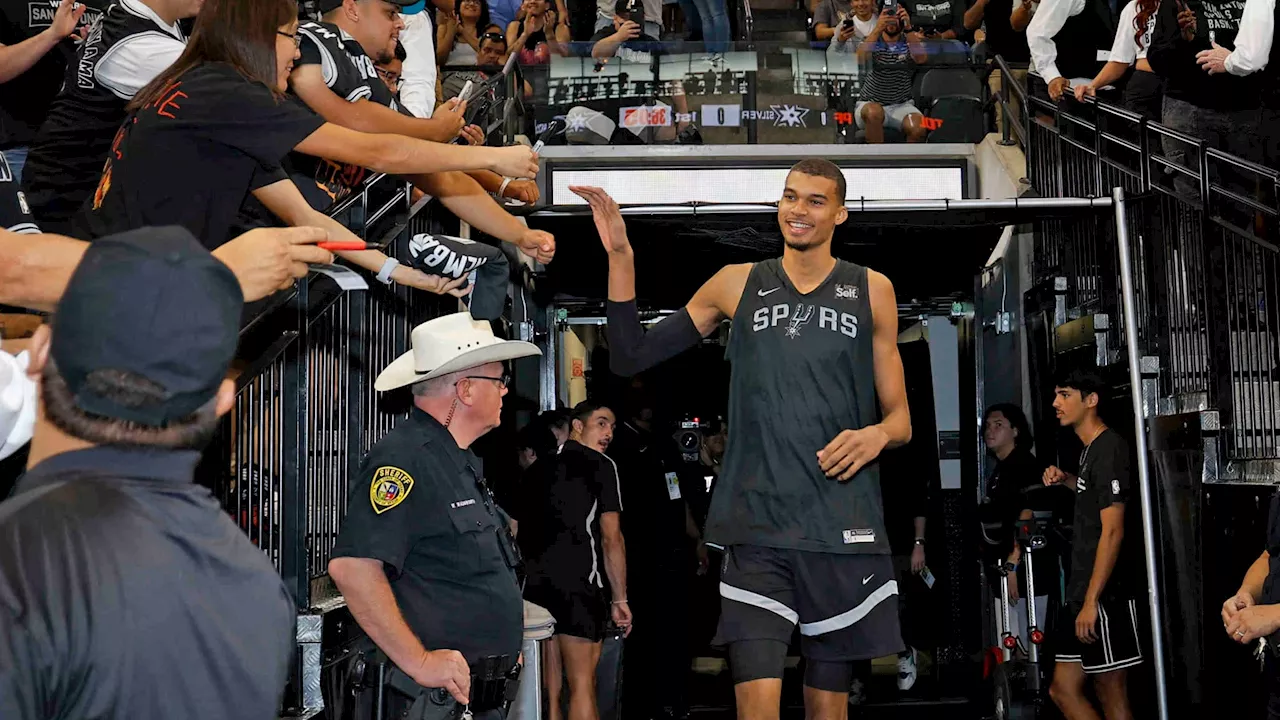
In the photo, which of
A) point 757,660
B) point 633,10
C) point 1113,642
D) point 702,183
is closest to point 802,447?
point 757,660

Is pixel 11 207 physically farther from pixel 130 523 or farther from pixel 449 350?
pixel 130 523

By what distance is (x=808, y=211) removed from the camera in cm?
416

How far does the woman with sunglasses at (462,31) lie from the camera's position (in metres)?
10.5

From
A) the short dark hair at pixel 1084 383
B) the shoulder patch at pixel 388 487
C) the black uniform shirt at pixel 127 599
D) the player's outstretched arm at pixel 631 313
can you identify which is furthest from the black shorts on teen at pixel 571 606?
the black uniform shirt at pixel 127 599

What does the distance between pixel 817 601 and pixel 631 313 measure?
1018 mm

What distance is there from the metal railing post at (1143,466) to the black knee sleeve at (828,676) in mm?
2947

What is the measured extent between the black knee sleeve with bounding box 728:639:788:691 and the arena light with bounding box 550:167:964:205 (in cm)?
654

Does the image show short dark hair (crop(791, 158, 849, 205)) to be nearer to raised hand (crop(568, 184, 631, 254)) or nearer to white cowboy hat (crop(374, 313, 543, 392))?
raised hand (crop(568, 184, 631, 254))

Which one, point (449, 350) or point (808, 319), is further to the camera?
point (808, 319)

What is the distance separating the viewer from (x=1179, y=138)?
6645mm

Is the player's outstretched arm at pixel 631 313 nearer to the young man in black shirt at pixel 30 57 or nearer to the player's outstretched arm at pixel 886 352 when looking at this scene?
the player's outstretched arm at pixel 886 352

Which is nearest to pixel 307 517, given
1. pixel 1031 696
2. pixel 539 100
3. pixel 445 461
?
pixel 445 461

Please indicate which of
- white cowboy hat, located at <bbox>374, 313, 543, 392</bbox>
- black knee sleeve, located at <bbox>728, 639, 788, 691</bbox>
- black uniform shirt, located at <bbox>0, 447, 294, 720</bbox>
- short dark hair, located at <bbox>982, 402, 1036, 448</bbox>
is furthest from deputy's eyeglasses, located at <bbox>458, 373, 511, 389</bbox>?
short dark hair, located at <bbox>982, 402, 1036, 448</bbox>

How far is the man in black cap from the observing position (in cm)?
135
